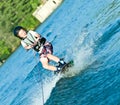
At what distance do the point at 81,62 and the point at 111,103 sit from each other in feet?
23.8

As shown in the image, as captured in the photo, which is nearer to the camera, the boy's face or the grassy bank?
the boy's face

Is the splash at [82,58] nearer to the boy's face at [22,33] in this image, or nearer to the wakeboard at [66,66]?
the wakeboard at [66,66]

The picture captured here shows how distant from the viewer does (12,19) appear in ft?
355

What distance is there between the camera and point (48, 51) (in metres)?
21.8

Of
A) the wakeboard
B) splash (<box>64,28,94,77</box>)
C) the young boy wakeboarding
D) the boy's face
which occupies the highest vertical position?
the boy's face

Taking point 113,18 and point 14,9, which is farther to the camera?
point 14,9

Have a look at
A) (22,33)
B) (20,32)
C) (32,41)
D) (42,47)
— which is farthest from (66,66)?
(20,32)

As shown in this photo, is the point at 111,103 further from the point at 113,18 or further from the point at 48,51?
the point at 113,18

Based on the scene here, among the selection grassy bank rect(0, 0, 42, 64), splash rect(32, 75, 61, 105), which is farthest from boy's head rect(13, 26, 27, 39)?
grassy bank rect(0, 0, 42, 64)

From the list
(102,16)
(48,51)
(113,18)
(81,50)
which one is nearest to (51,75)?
(81,50)

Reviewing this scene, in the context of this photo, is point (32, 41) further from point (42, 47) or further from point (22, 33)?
point (22, 33)

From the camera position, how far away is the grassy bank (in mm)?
93812

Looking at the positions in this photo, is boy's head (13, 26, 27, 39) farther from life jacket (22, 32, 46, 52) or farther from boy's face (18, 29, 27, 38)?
life jacket (22, 32, 46, 52)

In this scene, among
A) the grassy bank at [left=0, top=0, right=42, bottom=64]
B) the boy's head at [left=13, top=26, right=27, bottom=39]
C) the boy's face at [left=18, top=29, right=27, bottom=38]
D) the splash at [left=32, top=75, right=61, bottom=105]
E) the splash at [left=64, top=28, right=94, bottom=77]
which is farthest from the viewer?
the grassy bank at [left=0, top=0, right=42, bottom=64]
